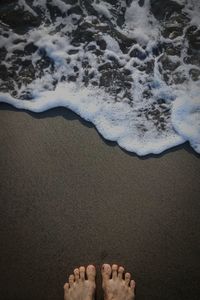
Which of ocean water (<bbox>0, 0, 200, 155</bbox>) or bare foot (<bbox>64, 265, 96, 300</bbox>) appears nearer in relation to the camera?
bare foot (<bbox>64, 265, 96, 300</bbox>)

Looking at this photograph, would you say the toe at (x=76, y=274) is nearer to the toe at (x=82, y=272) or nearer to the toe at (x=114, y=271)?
the toe at (x=82, y=272)

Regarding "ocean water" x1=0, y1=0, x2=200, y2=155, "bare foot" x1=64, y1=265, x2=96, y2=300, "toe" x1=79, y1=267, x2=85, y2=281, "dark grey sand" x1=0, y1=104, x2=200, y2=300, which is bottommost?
"bare foot" x1=64, y1=265, x2=96, y2=300

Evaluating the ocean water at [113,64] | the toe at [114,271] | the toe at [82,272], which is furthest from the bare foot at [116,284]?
the ocean water at [113,64]

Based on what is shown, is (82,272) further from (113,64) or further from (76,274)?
(113,64)

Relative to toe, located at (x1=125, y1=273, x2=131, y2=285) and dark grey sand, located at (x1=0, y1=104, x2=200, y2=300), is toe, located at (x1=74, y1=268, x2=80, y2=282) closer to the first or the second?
dark grey sand, located at (x1=0, y1=104, x2=200, y2=300)

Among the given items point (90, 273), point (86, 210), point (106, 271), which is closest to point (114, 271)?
point (106, 271)

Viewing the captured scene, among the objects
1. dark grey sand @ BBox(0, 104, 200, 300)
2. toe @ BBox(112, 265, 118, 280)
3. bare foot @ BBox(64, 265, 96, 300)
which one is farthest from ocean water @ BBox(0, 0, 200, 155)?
bare foot @ BBox(64, 265, 96, 300)
